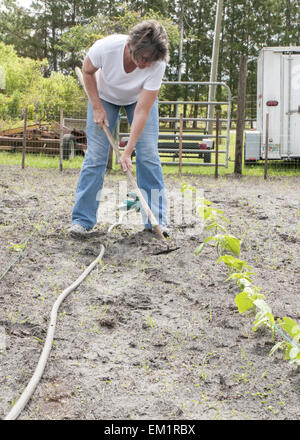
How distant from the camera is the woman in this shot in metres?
2.91

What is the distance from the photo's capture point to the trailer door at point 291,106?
28.2 ft

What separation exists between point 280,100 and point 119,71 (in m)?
6.15

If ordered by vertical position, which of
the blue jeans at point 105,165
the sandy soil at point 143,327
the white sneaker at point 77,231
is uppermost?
the blue jeans at point 105,165

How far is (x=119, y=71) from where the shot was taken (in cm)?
321

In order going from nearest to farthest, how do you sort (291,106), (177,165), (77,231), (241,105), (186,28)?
(77,231)
(241,105)
(291,106)
(177,165)
(186,28)

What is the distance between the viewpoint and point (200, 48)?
103 feet

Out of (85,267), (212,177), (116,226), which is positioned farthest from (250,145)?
(85,267)

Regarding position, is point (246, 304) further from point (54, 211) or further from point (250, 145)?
point (250, 145)

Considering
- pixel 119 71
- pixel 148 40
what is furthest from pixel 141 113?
pixel 148 40

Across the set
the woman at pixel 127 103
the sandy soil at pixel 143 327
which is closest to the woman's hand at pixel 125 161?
the woman at pixel 127 103

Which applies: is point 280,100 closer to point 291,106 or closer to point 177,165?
point 291,106

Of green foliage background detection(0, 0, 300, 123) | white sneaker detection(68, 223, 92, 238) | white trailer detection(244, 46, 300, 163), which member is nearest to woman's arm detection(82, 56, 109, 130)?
white sneaker detection(68, 223, 92, 238)

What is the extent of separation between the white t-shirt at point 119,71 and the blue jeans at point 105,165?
224 mm

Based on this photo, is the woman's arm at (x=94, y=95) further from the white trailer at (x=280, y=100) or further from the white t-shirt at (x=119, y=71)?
the white trailer at (x=280, y=100)
